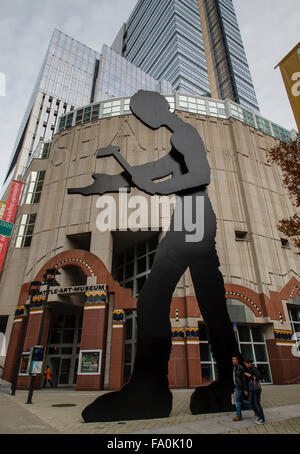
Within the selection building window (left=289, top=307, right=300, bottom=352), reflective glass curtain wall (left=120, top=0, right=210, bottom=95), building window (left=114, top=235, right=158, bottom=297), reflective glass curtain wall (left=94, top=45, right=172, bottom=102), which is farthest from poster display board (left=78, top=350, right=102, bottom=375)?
reflective glass curtain wall (left=120, top=0, right=210, bottom=95)

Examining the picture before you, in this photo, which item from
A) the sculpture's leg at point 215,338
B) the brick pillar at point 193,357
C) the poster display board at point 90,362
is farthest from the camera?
the poster display board at point 90,362

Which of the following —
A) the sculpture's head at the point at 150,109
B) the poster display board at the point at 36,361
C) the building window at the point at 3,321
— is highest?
the sculpture's head at the point at 150,109

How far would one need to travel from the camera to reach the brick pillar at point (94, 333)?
18281 mm

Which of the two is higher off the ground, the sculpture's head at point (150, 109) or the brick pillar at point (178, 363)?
the sculpture's head at point (150, 109)

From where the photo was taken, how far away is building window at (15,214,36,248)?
2767 cm

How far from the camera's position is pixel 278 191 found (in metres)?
28.1

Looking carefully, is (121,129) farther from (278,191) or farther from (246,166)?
(278,191)

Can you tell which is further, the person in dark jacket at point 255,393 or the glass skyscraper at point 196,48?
the glass skyscraper at point 196,48

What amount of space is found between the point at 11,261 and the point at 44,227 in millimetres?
4961

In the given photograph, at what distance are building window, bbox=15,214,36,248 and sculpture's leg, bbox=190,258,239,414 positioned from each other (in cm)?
2400

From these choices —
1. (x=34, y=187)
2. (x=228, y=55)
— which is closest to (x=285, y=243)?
(x=34, y=187)

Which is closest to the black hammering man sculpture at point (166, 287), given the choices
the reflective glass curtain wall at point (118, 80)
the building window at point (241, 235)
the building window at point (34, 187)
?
the building window at point (241, 235)

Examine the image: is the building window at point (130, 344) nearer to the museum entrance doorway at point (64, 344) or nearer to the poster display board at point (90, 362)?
the poster display board at point (90, 362)
